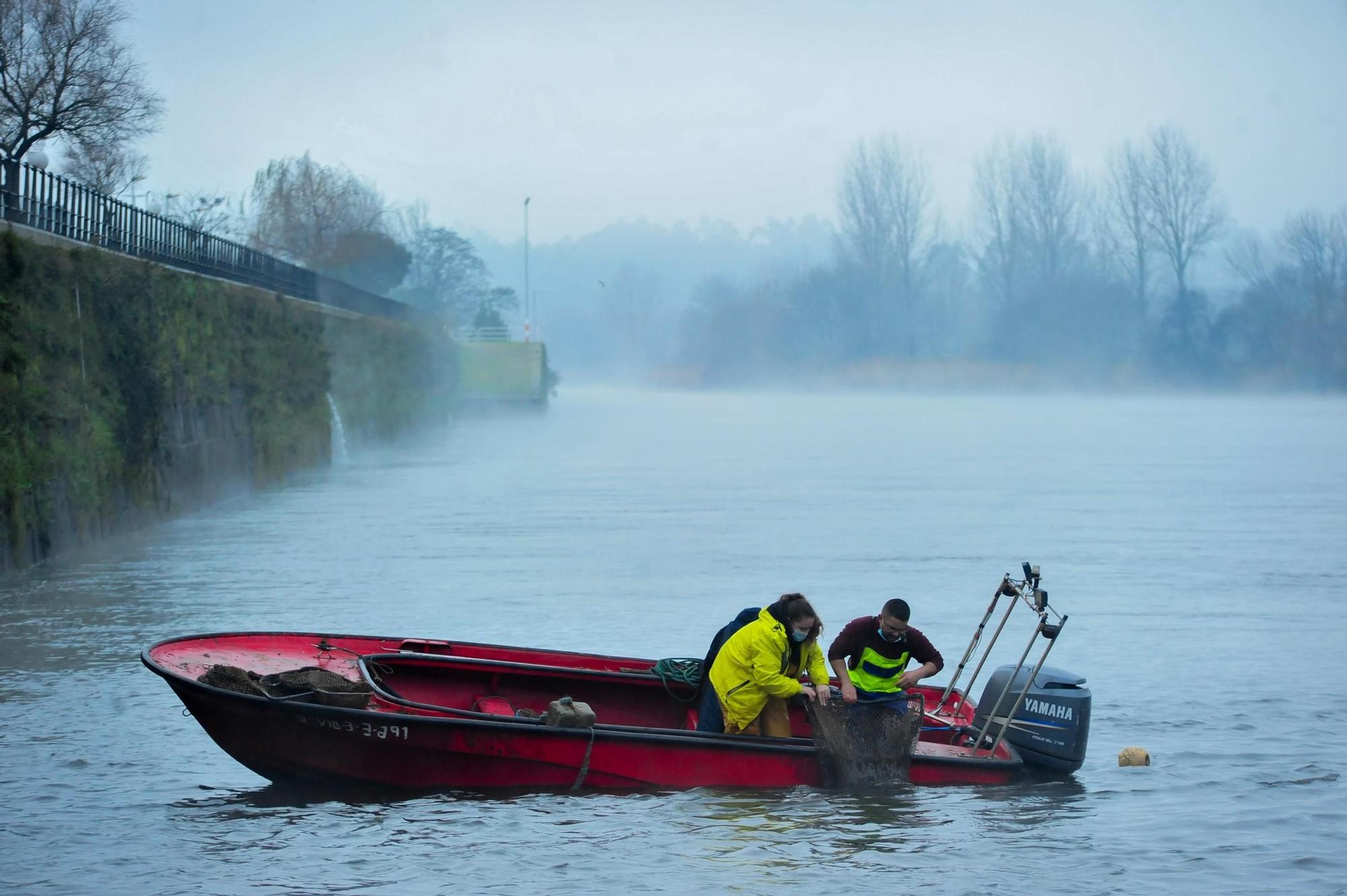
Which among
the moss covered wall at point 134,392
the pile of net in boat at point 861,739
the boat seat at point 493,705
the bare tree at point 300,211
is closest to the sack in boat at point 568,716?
the boat seat at point 493,705

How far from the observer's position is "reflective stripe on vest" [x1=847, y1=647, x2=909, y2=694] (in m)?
10.6

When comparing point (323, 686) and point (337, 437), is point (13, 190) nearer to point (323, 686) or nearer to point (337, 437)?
point (323, 686)

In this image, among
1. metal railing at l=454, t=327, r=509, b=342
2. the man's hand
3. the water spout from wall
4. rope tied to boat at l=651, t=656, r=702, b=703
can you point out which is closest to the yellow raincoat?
the man's hand

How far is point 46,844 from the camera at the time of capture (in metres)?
9.50

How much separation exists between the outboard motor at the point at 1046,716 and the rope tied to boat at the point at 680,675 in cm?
203

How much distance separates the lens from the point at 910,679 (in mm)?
10430

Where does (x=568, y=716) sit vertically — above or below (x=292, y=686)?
below

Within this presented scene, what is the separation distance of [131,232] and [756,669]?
71.2 feet

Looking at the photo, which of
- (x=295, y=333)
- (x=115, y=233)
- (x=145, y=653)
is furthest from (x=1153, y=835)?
(x=295, y=333)

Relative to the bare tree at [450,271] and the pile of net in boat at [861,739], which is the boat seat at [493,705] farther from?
the bare tree at [450,271]

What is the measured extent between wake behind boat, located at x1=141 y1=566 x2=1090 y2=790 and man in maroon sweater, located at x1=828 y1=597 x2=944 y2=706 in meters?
0.24

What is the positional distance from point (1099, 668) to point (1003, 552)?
890cm

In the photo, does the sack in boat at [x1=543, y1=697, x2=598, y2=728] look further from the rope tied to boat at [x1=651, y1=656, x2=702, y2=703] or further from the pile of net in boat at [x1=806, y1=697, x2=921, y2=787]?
the pile of net in boat at [x1=806, y1=697, x2=921, y2=787]

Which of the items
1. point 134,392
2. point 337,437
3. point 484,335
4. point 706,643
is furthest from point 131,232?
point 484,335
